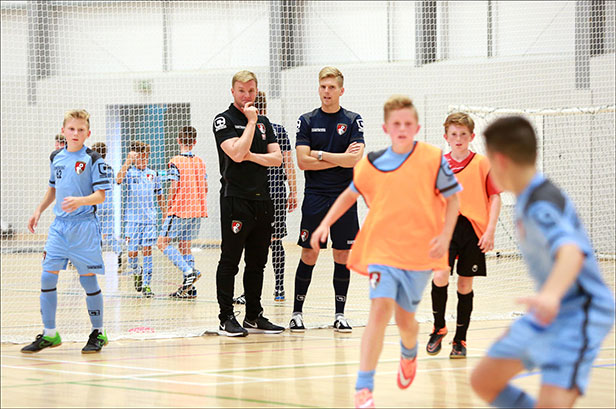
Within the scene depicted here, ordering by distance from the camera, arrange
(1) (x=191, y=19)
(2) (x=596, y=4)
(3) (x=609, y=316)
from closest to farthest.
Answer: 1. (3) (x=609, y=316)
2. (2) (x=596, y=4)
3. (1) (x=191, y=19)

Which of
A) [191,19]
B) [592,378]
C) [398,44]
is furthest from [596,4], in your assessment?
[592,378]

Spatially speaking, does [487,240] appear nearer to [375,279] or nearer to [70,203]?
[375,279]

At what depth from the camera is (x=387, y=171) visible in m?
4.08

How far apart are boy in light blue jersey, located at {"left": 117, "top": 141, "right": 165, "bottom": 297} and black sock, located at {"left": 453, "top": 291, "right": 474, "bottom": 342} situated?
14.5ft

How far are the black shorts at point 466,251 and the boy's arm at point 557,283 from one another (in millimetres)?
2992

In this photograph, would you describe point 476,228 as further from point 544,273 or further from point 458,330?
point 544,273

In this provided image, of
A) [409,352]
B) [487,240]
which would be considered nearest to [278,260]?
[487,240]

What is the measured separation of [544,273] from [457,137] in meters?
2.94

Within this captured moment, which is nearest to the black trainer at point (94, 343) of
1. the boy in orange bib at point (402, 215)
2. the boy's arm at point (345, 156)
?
the boy's arm at point (345, 156)

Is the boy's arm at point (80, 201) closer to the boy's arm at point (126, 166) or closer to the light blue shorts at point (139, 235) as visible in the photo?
the light blue shorts at point (139, 235)

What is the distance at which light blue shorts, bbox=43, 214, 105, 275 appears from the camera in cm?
571

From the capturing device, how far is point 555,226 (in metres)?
2.46

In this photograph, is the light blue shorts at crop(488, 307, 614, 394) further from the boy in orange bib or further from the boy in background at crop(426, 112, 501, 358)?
the boy in background at crop(426, 112, 501, 358)

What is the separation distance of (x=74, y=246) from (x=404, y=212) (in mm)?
2694
